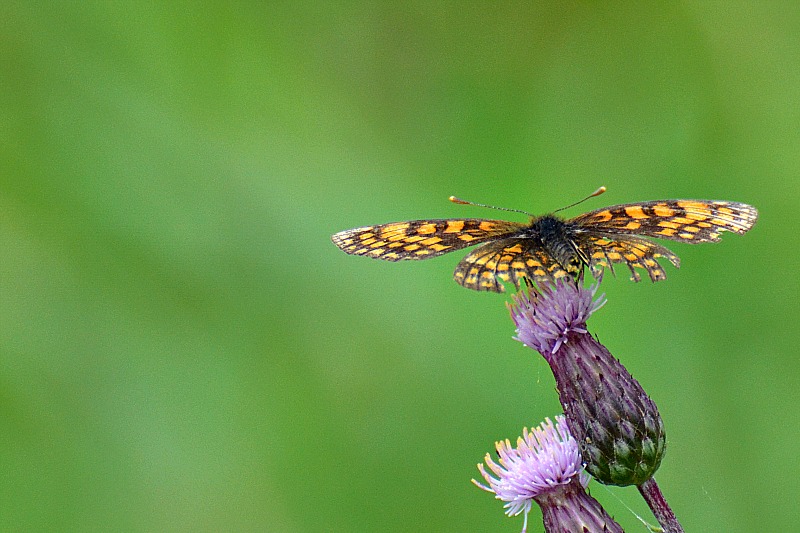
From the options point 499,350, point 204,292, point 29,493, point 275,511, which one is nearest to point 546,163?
point 499,350

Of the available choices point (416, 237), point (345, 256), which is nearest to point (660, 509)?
point (416, 237)

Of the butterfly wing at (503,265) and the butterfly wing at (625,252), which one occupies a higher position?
the butterfly wing at (503,265)

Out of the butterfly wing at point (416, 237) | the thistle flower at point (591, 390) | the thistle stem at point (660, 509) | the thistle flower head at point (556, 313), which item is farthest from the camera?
the butterfly wing at point (416, 237)

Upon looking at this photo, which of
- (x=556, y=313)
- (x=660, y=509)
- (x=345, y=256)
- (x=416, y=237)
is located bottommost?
(x=660, y=509)

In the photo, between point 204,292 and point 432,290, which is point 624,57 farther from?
point 204,292

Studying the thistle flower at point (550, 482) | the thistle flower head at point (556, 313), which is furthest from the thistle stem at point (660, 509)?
the thistle flower head at point (556, 313)

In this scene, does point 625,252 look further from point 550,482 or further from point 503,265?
point 550,482

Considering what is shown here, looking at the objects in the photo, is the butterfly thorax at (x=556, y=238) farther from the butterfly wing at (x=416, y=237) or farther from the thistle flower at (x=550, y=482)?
the thistle flower at (x=550, y=482)
